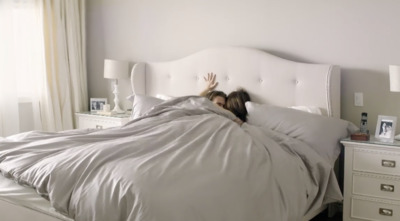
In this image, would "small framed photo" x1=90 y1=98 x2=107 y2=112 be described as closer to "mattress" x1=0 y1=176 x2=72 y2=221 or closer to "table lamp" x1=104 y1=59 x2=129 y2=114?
"table lamp" x1=104 y1=59 x2=129 y2=114

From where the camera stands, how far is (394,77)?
293 cm

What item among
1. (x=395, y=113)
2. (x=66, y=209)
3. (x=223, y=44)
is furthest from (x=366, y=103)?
(x=66, y=209)

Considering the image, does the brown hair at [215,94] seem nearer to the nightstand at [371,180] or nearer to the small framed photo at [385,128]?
the nightstand at [371,180]

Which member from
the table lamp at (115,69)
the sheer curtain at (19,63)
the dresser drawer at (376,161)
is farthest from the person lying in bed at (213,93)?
the sheer curtain at (19,63)

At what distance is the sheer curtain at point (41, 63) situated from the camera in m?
4.18

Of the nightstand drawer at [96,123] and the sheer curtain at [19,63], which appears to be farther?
the nightstand drawer at [96,123]

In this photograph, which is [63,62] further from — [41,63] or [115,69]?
[115,69]

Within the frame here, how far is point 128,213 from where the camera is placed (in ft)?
5.92

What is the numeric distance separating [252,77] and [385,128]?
1075mm

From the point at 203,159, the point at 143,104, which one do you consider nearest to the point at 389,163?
the point at 203,159

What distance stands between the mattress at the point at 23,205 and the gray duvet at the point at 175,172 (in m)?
0.05

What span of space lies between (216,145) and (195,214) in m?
0.70

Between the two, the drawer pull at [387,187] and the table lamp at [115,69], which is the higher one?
the table lamp at [115,69]

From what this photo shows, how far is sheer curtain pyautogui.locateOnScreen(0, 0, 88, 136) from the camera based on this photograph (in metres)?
4.18
